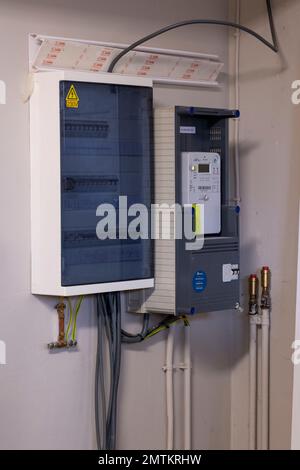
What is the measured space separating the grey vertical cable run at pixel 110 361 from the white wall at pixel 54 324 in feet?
0.13

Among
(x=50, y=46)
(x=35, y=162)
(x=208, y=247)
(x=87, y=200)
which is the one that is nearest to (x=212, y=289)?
(x=208, y=247)

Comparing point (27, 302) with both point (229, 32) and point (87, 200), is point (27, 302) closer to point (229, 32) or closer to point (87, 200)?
point (87, 200)

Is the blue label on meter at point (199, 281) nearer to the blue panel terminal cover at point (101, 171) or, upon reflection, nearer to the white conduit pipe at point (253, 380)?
the blue panel terminal cover at point (101, 171)

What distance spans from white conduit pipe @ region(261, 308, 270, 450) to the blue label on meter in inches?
16.2

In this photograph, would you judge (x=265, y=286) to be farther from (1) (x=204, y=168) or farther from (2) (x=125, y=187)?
(2) (x=125, y=187)

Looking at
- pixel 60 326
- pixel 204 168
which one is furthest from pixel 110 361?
pixel 204 168

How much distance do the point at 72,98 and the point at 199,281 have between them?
0.76 metres

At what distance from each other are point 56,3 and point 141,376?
4.59 feet

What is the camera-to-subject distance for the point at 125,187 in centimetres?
263

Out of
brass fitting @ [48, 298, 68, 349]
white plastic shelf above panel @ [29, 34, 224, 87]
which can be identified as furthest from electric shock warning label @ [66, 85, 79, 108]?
brass fitting @ [48, 298, 68, 349]

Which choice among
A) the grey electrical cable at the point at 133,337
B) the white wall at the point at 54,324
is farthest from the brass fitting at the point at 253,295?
the grey electrical cable at the point at 133,337

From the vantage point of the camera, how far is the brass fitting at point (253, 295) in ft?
9.86

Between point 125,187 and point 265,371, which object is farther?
point 265,371

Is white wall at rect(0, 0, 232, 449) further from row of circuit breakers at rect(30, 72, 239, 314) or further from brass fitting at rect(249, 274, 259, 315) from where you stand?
brass fitting at rect(249, 274, 259, 315)
